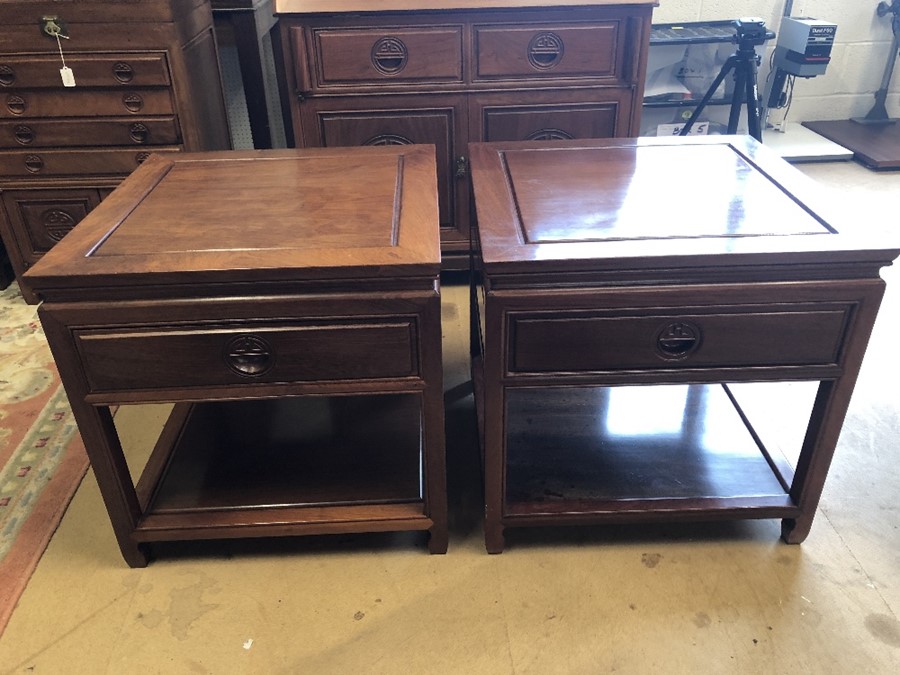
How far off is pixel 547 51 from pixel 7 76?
1338 mm

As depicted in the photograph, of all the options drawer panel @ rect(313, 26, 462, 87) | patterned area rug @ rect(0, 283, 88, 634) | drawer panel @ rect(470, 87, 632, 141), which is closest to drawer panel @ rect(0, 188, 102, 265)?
patterned area rug @ rect(0, 283, 88, 634)

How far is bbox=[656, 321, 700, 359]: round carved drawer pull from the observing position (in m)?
1.05

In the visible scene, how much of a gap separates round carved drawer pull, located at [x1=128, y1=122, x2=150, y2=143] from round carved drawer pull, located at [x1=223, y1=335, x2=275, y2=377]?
1.09 metres

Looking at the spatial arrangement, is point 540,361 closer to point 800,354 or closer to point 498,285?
point 498,285

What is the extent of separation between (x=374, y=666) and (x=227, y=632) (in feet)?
0.79

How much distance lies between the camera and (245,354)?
1.05 meters

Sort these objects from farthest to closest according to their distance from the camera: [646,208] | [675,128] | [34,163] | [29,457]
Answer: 1. [675,128]
2. [34,163]
3. [29,457]
4. [646,208]

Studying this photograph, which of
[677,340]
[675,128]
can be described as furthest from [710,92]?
A: [677,340]

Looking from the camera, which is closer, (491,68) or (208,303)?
(208,303)

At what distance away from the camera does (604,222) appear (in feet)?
3.61

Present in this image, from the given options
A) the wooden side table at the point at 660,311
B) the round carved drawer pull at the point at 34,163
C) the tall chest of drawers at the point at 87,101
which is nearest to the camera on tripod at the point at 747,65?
the wooden side table at the point at 660,311

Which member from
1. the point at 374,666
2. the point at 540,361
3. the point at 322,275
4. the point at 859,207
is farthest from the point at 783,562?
the point at 859,207

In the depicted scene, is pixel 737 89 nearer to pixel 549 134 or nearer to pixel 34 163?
pixel 549 134

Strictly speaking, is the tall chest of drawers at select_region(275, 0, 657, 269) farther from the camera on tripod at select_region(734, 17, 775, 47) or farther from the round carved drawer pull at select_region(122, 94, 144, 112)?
the camera on tripod at select_region(734, 17, 775, 47)
